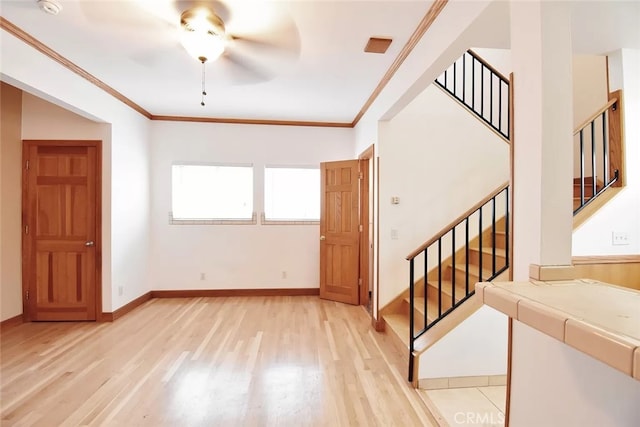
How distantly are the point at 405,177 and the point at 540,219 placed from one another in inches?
96.9

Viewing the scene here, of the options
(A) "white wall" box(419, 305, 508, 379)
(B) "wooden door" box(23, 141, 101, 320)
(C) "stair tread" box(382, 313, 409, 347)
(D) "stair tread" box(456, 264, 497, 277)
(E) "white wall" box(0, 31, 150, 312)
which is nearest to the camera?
(A) "white wall" box(419, 305, 508, 379)

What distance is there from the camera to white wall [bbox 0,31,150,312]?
2.51 metres

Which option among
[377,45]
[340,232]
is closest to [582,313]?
[377,45]

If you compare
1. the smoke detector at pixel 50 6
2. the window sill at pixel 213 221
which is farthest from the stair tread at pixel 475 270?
the smoke detector at pixel 50 6

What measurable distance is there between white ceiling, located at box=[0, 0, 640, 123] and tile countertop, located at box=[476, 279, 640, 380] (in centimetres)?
171

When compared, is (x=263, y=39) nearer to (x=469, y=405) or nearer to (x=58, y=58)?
(x=58, y=58)

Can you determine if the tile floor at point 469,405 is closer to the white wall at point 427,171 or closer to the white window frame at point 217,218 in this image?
the white wall at point 427,171

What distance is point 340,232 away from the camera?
438 cm

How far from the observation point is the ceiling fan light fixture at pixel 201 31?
1.96 meters

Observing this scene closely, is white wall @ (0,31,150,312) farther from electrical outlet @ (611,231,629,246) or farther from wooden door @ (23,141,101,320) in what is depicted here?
electrical outlet @ (611,231,629,246)

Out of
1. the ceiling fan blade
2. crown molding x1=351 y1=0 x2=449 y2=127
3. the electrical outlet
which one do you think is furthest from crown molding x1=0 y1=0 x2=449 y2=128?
the electrical outlet

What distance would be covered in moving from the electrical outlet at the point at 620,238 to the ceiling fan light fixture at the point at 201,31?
309 cm

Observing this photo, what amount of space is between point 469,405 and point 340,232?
103 inches

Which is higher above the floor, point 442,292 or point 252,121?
point 252,121
